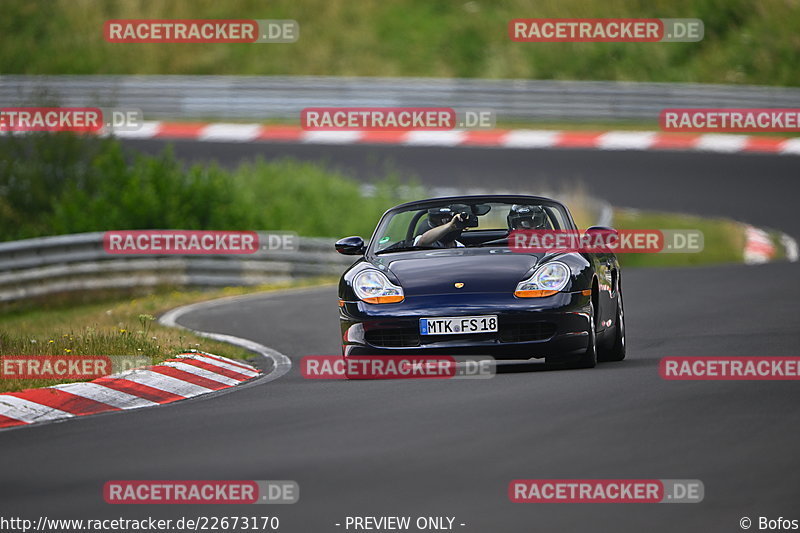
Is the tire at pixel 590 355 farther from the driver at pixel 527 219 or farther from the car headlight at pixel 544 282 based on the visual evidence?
the driver at pixel 527 219

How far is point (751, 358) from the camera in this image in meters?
10.6

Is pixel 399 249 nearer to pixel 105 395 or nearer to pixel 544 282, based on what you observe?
pixel 544 282

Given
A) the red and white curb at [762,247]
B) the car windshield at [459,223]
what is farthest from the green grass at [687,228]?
the car windshield at [459,223]

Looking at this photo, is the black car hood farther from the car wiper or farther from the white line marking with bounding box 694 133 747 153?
the white line marking with bounding box 694 133 747 153

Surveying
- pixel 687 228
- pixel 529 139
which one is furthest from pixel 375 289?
pixel 529 139

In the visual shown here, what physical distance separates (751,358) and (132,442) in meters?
4.65

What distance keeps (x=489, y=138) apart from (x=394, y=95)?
2.39m

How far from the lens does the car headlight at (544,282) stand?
10.1 m

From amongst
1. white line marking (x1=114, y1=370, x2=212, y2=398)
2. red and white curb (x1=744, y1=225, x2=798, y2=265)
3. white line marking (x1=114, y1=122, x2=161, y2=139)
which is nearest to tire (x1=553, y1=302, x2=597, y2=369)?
white line marking (x1=114, y1=370, x2=212, y2=398)

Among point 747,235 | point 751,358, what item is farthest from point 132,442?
point 747,235

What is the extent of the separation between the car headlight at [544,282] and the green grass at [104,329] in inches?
110

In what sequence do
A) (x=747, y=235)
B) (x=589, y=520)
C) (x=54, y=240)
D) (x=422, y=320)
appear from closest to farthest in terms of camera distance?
(x=589, y=520), (x=422, y=320), (x=54, y=240), (x=747, y=235)

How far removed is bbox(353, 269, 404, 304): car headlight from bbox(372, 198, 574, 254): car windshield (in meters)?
0.73

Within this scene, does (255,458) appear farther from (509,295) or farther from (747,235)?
(747,235)
